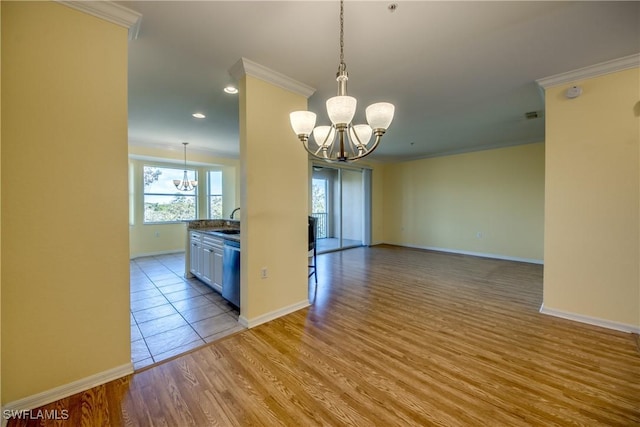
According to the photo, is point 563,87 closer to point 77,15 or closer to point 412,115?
point 412,115

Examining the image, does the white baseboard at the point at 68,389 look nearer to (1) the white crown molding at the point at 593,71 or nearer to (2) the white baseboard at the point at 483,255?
(1) the white crown molding at the point at 593,71

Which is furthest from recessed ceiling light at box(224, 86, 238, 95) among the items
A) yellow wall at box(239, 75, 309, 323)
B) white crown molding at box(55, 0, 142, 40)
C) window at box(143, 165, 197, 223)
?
window at box(143, 165, 197, 223)

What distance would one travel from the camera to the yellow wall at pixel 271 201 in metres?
2.59

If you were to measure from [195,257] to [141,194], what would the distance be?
133 inches

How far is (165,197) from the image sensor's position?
674cm

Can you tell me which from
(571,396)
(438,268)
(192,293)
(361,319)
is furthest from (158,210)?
(571,396)

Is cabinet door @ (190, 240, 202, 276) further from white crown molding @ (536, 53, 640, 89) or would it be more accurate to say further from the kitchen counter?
white crown molding @ (536, 53, 640, 89)

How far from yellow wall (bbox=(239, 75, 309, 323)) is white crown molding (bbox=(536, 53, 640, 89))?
2652 millimetres

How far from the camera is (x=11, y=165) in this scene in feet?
4.94

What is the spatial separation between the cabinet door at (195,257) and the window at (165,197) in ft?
10.1

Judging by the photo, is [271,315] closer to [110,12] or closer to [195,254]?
[195,254]

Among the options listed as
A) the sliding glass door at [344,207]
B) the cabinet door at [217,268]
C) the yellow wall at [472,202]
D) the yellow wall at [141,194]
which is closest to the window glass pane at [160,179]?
the yellow wall at [141,194]

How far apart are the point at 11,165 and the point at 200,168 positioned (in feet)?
20.0

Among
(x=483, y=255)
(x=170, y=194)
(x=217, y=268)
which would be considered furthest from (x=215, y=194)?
(x=483, y=255)
